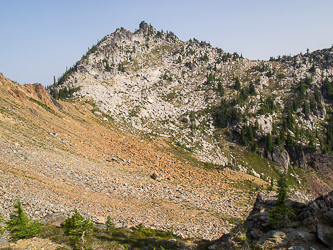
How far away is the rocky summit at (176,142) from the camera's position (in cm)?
1969

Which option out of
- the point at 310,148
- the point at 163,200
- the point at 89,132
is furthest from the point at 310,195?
the point at 89,132

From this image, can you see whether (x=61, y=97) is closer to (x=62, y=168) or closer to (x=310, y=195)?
(x=62, y=168)

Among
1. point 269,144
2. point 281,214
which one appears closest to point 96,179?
point 281,214

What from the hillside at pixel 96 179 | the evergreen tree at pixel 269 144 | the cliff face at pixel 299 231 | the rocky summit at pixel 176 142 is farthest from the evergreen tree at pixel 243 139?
the cliff face at pixel 299 231

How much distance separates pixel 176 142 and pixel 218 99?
45082 mm

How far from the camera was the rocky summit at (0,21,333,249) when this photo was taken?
19.7 meters

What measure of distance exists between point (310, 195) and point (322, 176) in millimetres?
15561

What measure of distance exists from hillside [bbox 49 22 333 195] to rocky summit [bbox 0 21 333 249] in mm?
636

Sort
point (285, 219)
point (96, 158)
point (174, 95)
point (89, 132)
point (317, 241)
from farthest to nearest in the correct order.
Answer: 1. point (174, 95)
2. point (89, 132)
3. point (96, 158)
4. point (285, 219)
5. point (317, 241)

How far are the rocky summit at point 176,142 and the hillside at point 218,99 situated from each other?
0.64 meters

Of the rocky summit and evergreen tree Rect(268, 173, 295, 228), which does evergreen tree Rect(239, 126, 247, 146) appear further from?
evergreen tree Rect(268, 173, 295, 228)

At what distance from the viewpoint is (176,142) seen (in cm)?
6694

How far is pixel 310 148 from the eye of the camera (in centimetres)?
8131

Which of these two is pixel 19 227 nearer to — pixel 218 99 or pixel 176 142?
pixel 176 142
